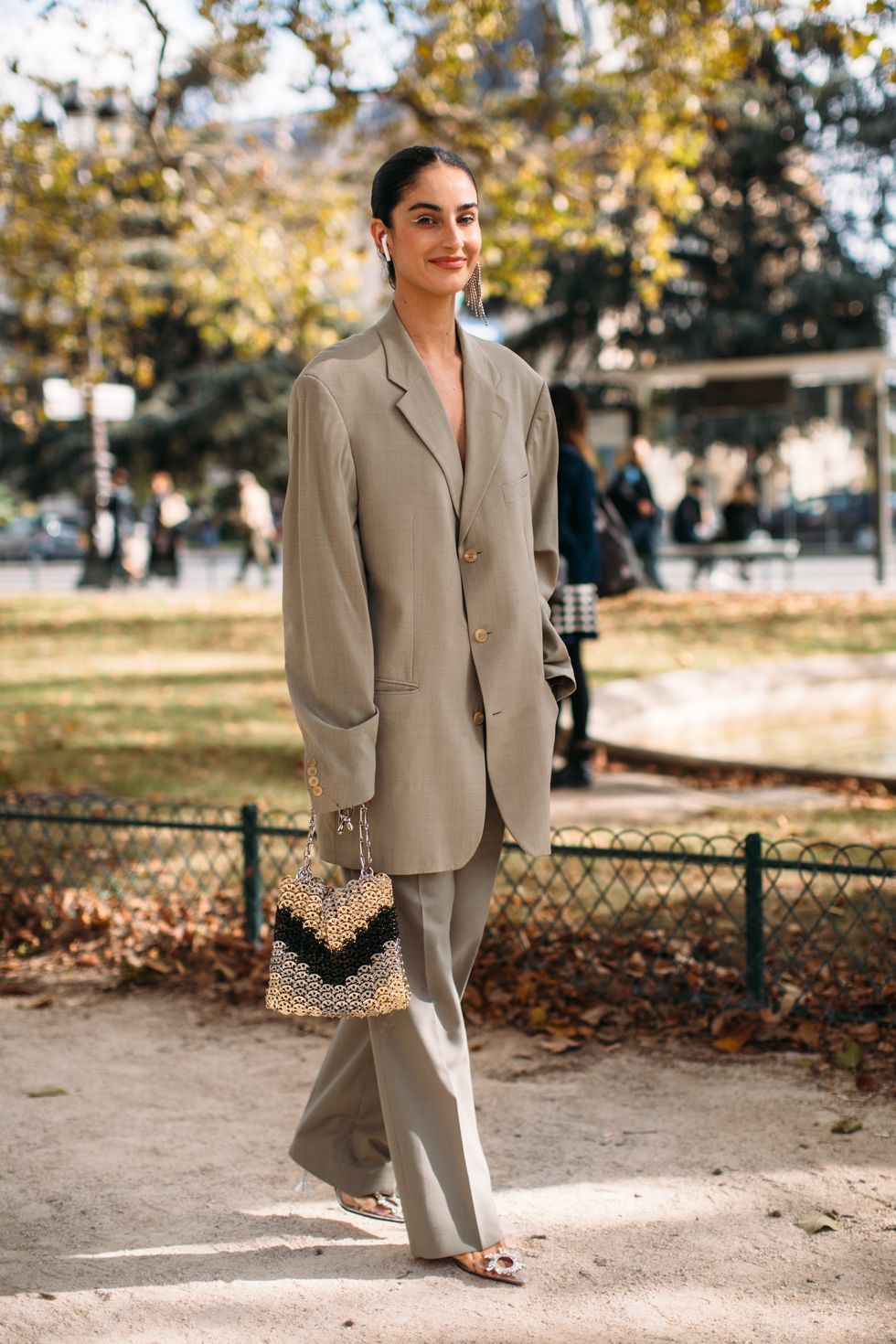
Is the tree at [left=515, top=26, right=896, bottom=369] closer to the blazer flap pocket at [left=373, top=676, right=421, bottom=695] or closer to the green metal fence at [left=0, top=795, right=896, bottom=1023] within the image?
the green metal fence at [left=0, top=795, right=896, bottom=1023]

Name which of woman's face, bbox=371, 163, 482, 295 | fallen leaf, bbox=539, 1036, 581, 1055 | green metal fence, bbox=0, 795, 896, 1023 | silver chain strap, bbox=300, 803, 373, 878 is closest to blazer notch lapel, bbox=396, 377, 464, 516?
woman's face, bbox=371, 163, 482, 295

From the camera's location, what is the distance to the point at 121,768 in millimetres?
9172

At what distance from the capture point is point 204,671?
13734 millimetres

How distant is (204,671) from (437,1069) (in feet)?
35.4

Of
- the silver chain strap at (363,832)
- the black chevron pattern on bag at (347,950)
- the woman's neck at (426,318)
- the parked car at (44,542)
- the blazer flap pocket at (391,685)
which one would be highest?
the parked car at (44,542)

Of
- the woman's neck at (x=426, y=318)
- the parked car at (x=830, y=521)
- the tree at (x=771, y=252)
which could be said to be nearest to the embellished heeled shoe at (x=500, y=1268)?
the woman's neck at (x=426, y=318)

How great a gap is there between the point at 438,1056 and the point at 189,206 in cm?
1211

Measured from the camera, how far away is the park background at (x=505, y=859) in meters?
3.45

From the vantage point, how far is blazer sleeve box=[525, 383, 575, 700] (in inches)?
133

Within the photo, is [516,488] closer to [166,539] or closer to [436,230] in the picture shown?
[436,230]

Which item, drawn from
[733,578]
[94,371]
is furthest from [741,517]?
[94,371]

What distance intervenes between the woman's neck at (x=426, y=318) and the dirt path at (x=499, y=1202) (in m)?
2.06

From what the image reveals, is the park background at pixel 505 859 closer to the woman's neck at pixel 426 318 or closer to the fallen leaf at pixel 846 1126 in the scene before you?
the fallen leaf at pixel 846 1126

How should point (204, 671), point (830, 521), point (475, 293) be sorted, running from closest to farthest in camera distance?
point (475, 293) < point (204, 671) < point (830, 521)
